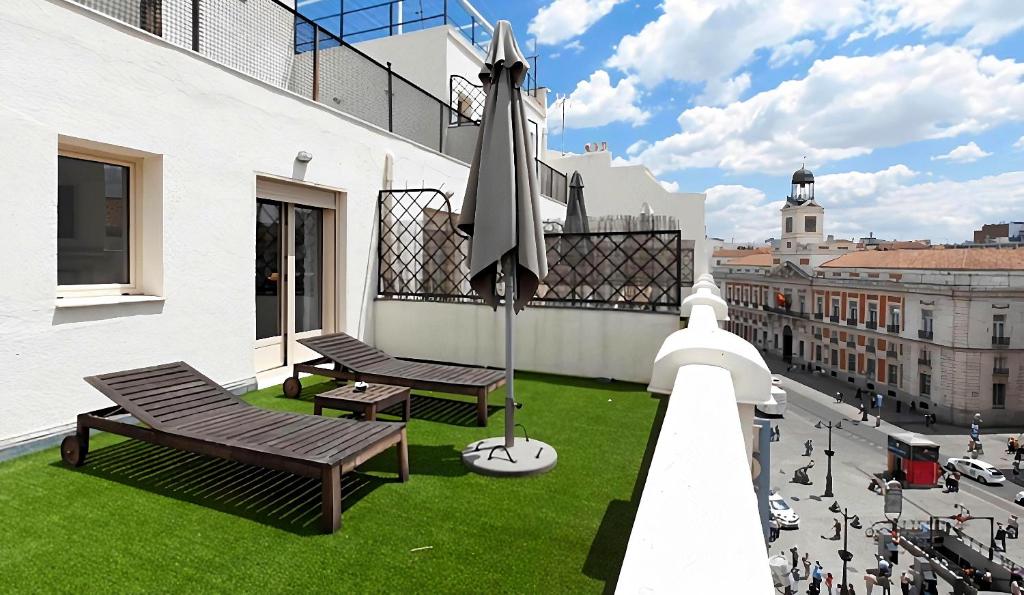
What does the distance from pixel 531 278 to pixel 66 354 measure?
4020 millimetres

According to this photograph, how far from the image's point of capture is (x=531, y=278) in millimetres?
4102

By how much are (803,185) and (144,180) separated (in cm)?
10338

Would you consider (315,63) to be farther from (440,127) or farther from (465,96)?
(465,96)

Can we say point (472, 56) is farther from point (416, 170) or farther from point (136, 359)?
point (136, 359)

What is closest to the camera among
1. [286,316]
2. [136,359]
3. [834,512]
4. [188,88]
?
[136,359]

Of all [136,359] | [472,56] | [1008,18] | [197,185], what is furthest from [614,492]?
[1008,18]

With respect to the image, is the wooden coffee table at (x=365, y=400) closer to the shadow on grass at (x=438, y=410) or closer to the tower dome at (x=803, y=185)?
the shadow on grass at (x=438, y=410)

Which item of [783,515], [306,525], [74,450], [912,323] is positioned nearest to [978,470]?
[783,515]

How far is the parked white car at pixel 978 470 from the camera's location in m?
31.8

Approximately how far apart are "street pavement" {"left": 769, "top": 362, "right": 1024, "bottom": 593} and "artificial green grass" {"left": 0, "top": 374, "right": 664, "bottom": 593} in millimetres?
23975

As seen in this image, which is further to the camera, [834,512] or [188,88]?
[834,512]

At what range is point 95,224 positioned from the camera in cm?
496

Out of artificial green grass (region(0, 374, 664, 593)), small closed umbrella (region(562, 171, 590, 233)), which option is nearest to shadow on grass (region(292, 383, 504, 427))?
artificial green grass (region(0, 374, 664, 593))

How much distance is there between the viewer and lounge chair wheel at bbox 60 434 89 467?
12.5 feet
